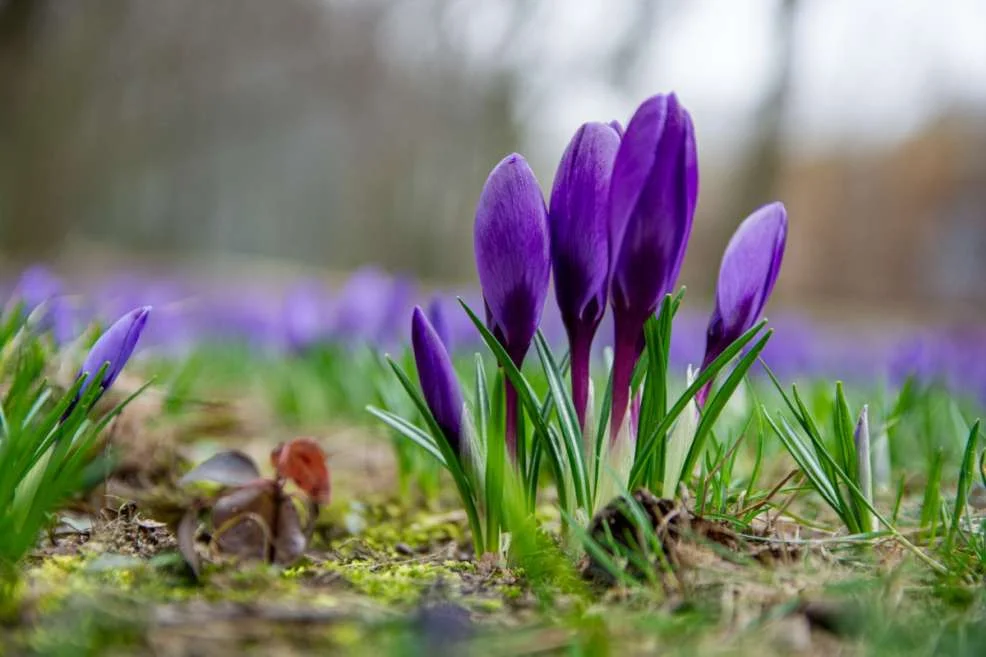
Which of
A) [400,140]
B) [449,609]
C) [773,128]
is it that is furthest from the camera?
[400,140]

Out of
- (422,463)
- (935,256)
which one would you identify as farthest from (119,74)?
(935,256)

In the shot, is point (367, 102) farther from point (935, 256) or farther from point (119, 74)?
point (935, 256)

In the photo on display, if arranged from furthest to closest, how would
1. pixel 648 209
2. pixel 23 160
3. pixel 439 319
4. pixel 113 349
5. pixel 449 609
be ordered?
pixel 23 160
pixel 439 319
pixel 113 349
pixel 648 209
pixel 449 609

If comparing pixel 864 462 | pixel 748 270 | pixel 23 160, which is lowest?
pixel 864 462

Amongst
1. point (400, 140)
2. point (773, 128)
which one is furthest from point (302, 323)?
point (400, 140)

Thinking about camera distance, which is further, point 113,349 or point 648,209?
point 113,349

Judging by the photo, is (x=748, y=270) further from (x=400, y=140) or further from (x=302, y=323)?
(x=400, y=140)

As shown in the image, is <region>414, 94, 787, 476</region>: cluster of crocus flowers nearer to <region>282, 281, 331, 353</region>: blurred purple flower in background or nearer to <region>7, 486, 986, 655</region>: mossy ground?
<region>7, 486, 986, 655</region>: mossy ground

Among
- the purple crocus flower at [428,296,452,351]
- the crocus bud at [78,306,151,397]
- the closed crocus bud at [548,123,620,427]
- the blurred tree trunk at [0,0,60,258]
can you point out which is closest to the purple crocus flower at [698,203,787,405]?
the closed crocus bud at [548,123,620,427]
